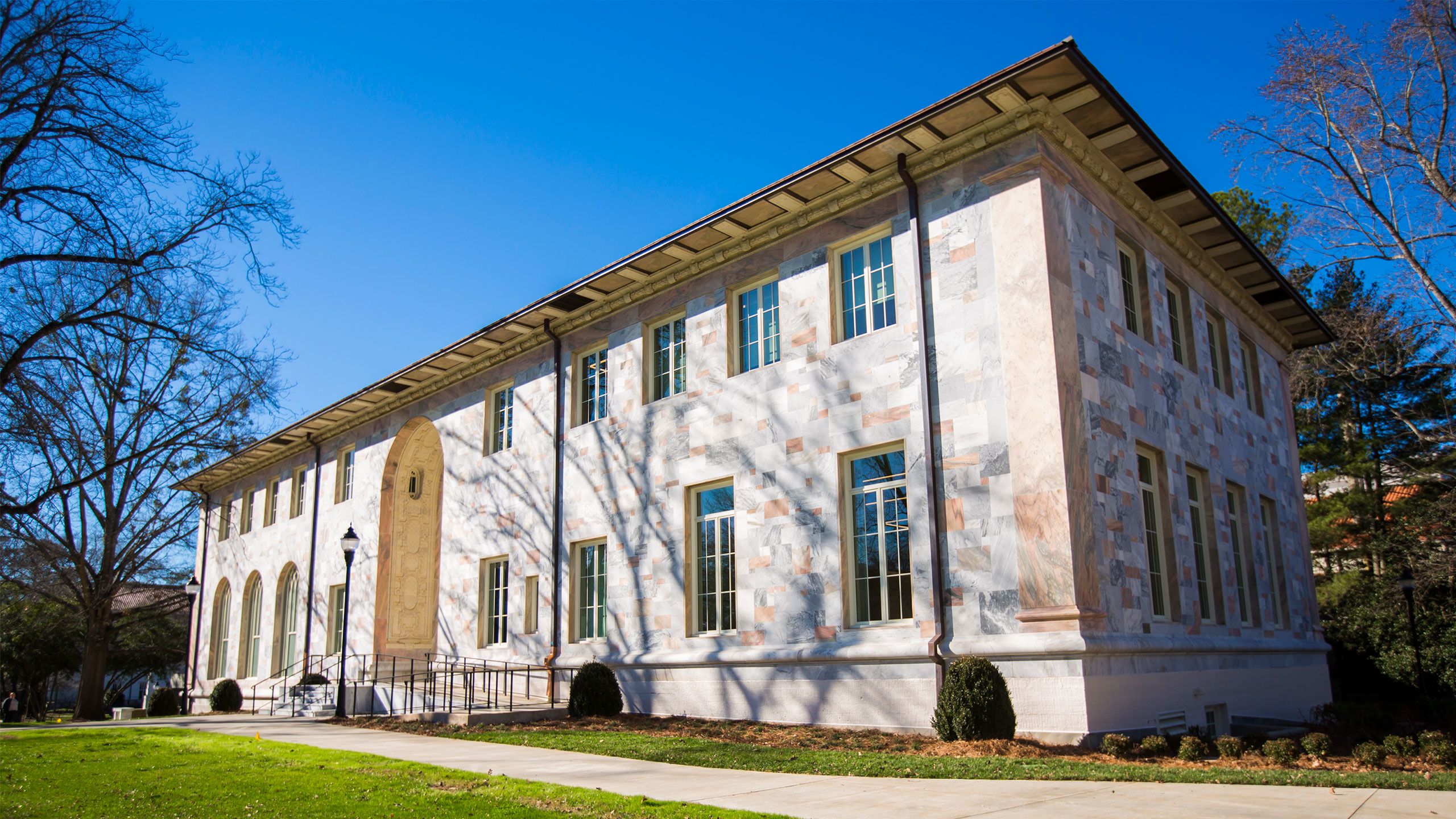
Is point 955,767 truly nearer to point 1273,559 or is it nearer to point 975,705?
point 975,705

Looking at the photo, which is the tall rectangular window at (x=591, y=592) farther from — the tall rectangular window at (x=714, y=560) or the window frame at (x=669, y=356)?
the window frame at (x=669, y=356)

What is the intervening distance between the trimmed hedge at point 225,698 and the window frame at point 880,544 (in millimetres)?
19787

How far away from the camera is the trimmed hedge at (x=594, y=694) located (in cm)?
1565

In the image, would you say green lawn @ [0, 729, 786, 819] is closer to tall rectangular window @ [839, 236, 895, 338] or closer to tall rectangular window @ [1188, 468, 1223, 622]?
tall rectangular window @ [839, 236, 895, 338]

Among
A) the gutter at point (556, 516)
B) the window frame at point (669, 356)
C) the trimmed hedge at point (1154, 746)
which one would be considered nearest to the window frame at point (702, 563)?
the window frame at point (669, 356)

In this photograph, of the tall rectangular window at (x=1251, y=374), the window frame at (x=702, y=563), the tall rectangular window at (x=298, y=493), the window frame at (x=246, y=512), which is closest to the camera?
the window frame at (x=702, y=563)

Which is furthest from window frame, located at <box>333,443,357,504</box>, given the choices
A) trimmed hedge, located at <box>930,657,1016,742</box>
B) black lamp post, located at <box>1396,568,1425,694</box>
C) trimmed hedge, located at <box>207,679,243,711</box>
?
black lamp post, located at <box>1396,568,1425,694</box>

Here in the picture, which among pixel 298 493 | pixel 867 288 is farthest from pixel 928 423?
pixel 298 493

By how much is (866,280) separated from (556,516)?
8.10 metres

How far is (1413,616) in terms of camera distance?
2177 centimetres

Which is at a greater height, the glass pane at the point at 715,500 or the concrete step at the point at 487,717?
the glass pane at the point at 715,500

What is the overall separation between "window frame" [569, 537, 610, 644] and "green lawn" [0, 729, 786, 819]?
252 inches

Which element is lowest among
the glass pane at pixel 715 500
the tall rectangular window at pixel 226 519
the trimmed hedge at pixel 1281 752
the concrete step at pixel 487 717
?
the concrete step at pixel 487 717

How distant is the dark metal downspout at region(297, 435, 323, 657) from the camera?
1060 inches
